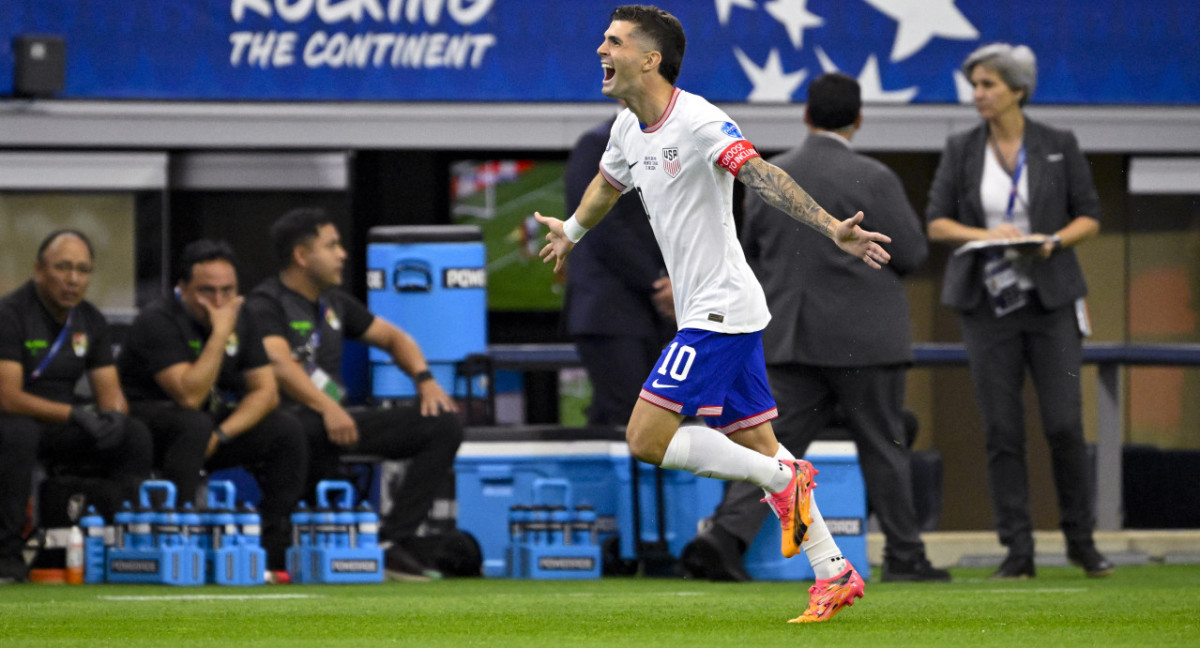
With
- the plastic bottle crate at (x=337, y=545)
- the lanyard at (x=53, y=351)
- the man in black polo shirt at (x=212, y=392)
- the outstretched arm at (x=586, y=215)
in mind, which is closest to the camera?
the outstretched arm at (x=586, y=215)

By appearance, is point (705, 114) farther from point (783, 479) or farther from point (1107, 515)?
point (1107, 515)

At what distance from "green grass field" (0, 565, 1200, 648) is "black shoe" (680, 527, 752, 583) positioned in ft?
0.35

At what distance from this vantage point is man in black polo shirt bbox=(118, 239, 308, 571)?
896cm

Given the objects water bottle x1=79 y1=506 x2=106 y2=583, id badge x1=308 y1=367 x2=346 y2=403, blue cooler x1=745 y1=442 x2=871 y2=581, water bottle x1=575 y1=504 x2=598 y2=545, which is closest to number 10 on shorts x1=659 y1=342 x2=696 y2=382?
blue cooler x1=745 y1=442 x2=871 y2=581

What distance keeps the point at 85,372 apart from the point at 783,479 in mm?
4251

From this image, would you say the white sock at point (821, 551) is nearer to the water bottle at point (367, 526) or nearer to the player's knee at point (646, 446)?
the player's knee at point (646, 446)

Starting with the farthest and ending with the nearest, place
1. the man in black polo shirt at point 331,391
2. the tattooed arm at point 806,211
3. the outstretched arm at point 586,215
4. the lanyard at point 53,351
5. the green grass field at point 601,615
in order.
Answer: the man in black polo shirt at point 331,391 → the lanyard at point 53,351 → the outstretched arm at point 586,215 → the tattooed arm at point 806,211 → the green grass field at point 601,615

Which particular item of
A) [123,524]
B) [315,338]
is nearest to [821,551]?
[123,524]

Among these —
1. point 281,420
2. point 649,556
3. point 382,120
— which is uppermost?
point 382,120

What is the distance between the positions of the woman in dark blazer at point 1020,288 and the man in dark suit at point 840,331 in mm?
444

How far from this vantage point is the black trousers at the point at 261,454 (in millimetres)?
8891

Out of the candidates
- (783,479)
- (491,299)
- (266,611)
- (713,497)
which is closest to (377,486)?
(713,497)

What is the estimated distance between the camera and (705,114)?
608 cm

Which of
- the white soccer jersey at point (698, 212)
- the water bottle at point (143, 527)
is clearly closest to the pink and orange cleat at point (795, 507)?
the white soccer jersey at point (698, 212)
